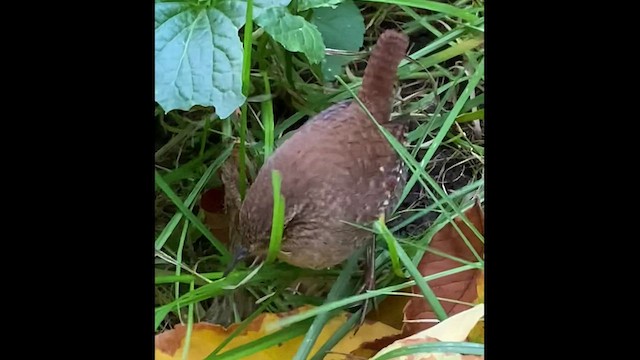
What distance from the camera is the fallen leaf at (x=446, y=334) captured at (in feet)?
2.96

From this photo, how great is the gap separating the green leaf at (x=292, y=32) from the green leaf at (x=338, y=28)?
0.01m

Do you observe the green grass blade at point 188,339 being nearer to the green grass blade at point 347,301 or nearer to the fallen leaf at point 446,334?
the green grass blade at point 347,301

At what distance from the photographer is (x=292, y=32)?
0.93m

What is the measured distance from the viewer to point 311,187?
0.95 meters

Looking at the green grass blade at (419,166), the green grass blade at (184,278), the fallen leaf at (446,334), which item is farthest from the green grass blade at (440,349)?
the green grass blade at (184,278)

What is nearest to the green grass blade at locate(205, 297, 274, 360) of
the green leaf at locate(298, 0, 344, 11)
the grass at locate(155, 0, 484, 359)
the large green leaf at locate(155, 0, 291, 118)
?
the grass at locate(155, 0, 484, 359)

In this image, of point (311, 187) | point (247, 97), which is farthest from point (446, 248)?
point (247, 97)

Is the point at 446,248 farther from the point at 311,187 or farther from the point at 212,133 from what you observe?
the point at 212,133

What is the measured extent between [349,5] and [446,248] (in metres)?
0.30

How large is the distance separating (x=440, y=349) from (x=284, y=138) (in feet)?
0.96

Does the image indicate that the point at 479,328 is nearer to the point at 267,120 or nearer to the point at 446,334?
the point at 446,334

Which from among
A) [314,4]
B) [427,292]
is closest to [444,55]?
[314,4]

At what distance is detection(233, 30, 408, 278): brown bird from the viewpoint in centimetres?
93

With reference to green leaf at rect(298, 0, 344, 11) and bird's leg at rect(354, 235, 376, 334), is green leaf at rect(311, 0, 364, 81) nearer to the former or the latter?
green leaf at rect(298, 0, 344, 11)
